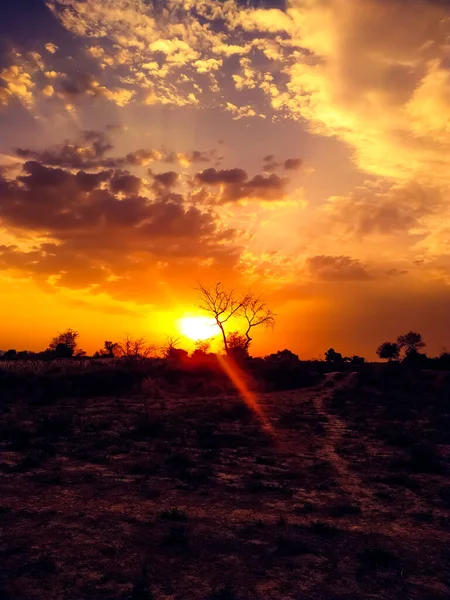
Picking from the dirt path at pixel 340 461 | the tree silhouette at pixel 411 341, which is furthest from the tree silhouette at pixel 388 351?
the dirt path at pixel 340 461

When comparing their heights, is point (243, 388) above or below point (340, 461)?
above

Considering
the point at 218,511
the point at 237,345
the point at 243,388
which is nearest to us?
the point at 218,511

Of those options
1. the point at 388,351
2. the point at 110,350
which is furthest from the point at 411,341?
the point at 110,350

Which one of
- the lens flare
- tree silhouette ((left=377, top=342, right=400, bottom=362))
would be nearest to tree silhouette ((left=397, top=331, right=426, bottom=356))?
tree silhouette ((left=377, top=342, right=400, bottom=362))

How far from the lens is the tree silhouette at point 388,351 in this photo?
99000mm

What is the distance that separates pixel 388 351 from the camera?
99.8 metres

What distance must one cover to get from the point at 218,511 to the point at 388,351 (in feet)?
313

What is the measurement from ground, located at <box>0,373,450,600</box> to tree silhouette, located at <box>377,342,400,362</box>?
78362mm

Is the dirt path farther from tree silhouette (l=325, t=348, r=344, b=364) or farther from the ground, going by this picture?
tree silhouette (l=325, t=348, r=344, b=364)

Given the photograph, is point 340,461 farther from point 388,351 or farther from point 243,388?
point 388,351

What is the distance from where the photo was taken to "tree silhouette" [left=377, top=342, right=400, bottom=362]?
99.0 metres

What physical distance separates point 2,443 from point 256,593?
549 inches

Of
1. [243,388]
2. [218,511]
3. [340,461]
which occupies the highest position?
[243,388]

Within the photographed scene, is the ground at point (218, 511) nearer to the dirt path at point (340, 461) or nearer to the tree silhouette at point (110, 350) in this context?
the dirt path at point (340, 461)
